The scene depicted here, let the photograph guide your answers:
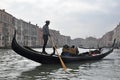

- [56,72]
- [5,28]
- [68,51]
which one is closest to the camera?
[56,72]

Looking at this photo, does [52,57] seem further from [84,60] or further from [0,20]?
[0,20]

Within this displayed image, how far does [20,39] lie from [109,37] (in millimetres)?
73959

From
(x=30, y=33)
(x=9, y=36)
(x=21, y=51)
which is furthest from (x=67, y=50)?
(x=30, y=33)

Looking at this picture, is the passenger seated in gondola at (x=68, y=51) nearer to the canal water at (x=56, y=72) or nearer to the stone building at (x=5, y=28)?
the canal water at (x=56, y=72)

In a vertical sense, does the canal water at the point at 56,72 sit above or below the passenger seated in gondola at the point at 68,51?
below

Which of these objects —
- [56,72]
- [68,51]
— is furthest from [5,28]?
[56,72]

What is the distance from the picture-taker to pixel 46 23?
1212 cm

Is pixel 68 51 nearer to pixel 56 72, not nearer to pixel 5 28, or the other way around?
pixel 56 72

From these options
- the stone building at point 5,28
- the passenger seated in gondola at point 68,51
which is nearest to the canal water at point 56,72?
the passenger seated in gondola at point 68,51

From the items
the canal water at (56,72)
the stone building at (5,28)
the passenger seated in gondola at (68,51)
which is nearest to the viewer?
the canal water at (56,72)

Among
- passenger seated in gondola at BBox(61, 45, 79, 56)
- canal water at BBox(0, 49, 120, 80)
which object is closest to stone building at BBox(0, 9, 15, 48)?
passenger seated in gondola at BBox(61, 45, 79, 56)

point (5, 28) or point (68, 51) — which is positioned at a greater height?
point (5, 28)

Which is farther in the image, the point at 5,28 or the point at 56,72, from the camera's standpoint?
the point at 5,28

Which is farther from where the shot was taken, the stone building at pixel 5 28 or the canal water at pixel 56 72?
the stone building at pixel 5 28
